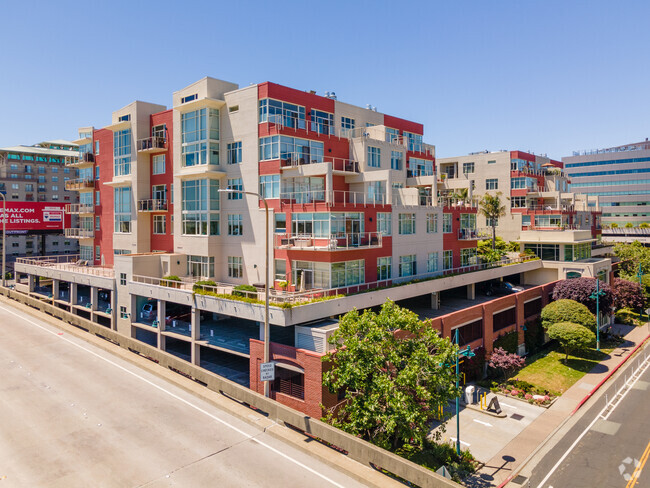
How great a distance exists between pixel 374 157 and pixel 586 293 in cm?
2897

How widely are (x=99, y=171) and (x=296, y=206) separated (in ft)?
119

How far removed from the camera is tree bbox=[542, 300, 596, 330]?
45312mm

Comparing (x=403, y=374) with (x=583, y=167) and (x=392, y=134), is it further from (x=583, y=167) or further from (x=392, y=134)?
(x=583, y=167)

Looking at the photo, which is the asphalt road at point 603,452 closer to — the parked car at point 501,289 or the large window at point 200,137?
the parked car at point 501,289

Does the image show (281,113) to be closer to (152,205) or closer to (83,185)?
(152,205)

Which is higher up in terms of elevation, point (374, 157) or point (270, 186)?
point (374, 157)

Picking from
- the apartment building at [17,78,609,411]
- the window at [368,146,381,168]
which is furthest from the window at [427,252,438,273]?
the window at [368,146,381,168]

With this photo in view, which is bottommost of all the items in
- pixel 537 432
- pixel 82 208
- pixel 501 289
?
pixel 537 432

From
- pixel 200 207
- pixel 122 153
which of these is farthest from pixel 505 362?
pixel 122 153

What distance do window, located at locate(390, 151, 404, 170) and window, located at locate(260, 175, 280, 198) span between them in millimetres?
16169

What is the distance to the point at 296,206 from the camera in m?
38.0

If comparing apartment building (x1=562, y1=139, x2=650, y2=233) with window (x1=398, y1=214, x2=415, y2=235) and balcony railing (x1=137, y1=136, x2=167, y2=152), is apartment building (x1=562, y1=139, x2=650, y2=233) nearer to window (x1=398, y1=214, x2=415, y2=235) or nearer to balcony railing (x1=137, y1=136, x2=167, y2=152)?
window (x1=398, y1=214, x2=415, y2=235)

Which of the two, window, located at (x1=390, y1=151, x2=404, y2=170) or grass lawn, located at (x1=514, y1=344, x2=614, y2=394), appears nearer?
grass lawn, located at (x1=514, y1=344, x2=614, y2=394)

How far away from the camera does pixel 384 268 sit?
140ft
